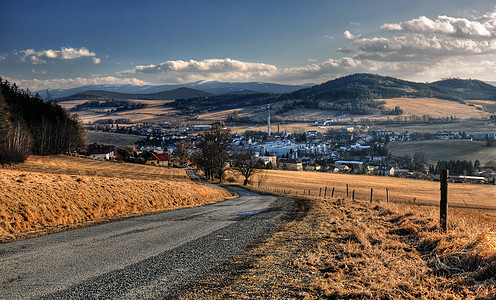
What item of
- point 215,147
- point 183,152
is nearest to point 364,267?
point 215,147

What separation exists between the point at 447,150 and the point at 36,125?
172 m

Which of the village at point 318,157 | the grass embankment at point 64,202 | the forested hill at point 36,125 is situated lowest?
the village at point 318,157

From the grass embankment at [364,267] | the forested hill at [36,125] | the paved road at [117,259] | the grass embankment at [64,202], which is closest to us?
the grass embankment at [364,267]

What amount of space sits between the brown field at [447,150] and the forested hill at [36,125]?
139982 millimetres

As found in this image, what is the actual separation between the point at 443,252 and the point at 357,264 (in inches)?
101

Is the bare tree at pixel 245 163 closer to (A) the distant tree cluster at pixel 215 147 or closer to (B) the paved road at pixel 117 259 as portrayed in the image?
(A) the distant tree cluster at pixel 215 147

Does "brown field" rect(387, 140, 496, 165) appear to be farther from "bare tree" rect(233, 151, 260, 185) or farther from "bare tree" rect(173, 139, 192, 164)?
"bare tree" rect(233, 151, 260, 185)

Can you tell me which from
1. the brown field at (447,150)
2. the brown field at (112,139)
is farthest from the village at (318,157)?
the brown field at (447,150)

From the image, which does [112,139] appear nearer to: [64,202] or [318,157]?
[318,157]

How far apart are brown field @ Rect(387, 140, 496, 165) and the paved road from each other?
14838 centimetres

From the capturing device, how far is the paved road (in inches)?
240

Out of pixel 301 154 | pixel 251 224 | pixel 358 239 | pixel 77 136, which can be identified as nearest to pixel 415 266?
pixel 358 239

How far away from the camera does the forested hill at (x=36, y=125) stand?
48.7 meters

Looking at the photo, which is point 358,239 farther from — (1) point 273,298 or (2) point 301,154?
(2) point 301,154
